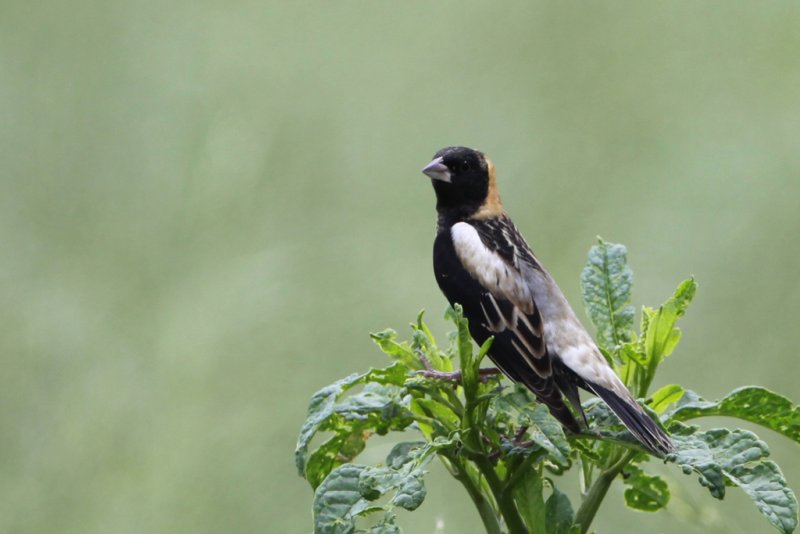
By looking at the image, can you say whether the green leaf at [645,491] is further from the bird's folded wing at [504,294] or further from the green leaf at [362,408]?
the green leaf at [362,408]

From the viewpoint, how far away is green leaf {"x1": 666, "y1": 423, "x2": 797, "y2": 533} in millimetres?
1136

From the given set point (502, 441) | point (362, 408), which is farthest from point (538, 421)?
point (362, 408)

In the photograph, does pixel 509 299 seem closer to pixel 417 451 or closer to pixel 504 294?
pixel 504 294

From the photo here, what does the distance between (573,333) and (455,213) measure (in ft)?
1.74

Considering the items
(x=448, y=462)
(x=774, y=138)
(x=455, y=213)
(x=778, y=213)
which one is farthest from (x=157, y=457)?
(x=774, y=138)

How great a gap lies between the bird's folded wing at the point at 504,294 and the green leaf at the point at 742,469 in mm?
471

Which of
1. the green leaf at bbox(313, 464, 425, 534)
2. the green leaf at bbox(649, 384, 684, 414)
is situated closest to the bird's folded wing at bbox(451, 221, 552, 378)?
the green leaf at bbox(649, 384, 684, 414)

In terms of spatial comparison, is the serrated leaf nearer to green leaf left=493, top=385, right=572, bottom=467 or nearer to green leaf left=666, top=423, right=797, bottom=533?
green leaf left=493, top=385, right=572, bottom=467

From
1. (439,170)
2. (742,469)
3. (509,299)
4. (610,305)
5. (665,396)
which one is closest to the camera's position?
(742,469)

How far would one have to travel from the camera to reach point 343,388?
1.31m

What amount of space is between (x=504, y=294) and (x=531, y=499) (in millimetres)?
690

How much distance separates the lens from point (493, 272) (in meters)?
1.99

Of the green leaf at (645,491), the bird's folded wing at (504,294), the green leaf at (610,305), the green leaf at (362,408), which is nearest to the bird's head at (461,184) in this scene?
the bird's folded wing at (504,294)

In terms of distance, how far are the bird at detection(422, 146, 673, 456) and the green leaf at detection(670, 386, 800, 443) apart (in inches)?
3.5
